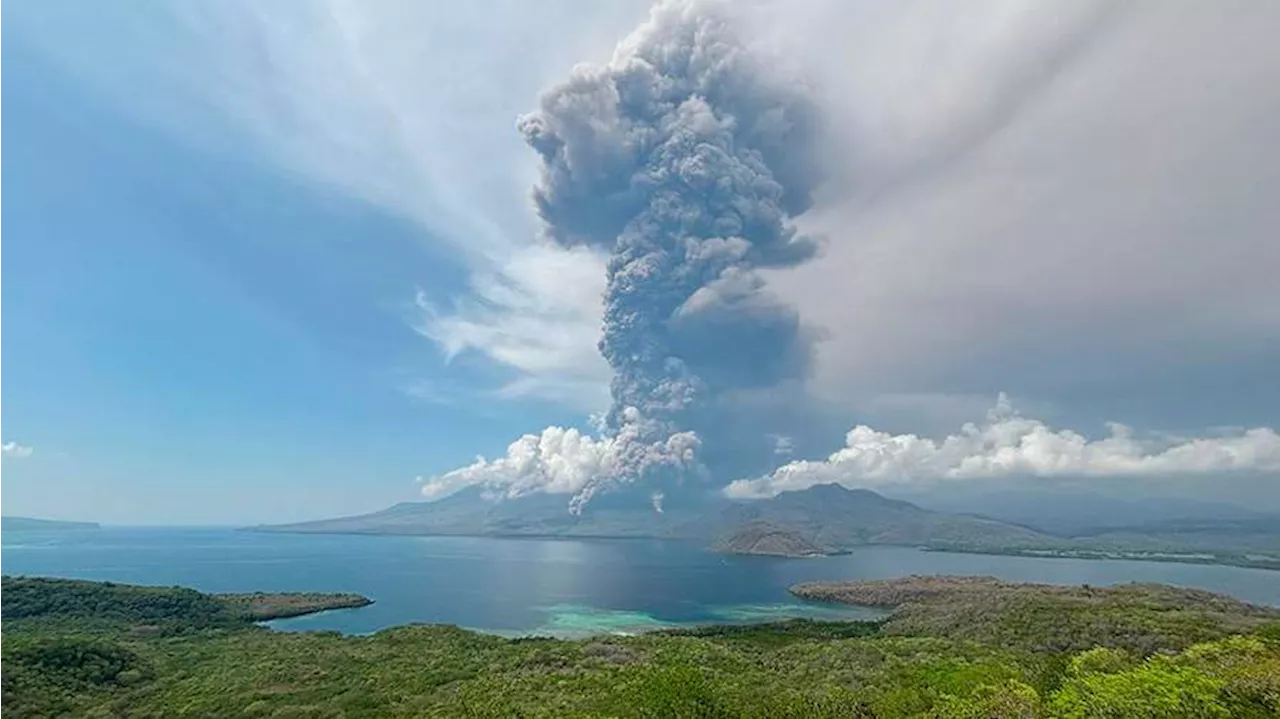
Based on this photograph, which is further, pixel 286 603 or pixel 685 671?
pixel 286 603

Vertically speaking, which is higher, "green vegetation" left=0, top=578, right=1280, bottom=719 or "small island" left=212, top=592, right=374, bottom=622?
"green vegetation" left=0, top=578, right=1280, bottom=719

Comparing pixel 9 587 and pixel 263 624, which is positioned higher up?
pixel 9 587

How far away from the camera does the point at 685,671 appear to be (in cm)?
5347

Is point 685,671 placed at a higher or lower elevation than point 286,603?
higher

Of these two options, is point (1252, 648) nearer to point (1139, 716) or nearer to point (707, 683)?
point (1139, 716)

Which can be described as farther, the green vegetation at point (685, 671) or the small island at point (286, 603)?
the small island at point (286, 603)

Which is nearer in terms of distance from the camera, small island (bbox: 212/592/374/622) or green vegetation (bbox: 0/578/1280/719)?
green vegetation (bbox: 0/578/1280/719)

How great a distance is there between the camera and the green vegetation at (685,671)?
39.5 metres

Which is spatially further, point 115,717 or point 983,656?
point 983,656

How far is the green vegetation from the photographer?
3950 cm

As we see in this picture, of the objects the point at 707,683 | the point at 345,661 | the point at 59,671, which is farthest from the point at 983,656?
the point at 59,671

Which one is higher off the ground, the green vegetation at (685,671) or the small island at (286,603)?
the green vegetation at (685,671)

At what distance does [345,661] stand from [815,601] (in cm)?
13168

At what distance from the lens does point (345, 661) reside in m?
73.8
